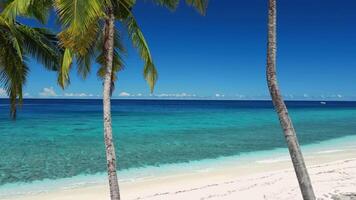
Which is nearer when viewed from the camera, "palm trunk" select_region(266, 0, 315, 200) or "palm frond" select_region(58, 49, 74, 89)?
"palm trunk" select_region(266, 0, 315, 200)

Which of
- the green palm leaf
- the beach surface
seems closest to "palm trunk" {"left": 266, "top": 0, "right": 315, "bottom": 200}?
the green palm leaf

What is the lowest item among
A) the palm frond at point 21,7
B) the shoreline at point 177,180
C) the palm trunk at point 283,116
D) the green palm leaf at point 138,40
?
the shoreline at point 177,180

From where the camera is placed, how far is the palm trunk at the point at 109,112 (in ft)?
28.1

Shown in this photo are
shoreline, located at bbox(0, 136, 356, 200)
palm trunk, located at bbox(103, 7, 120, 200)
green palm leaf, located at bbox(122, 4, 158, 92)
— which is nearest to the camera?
palm trunk, located at bbox(103, 7, 120, 200)

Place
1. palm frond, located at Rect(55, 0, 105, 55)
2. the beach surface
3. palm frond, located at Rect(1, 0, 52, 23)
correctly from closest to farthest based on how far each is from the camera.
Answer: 1. palm frond, located at Rect(55, 0, 105, 55)
2. palm frond, located at Rect(1, 0, 52, 23)
3. the beach surface

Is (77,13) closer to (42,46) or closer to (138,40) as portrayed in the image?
(138,40)

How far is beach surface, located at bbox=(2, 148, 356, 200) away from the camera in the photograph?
12.5 m

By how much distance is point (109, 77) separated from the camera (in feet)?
28.4

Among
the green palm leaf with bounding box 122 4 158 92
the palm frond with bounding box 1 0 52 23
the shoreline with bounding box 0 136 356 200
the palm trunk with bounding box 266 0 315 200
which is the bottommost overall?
the shoreline with bounding box 0 136 356 200

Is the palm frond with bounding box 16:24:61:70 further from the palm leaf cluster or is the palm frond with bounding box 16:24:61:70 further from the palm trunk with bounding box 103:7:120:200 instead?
the palm trunk with bounding box 103:7:120:200

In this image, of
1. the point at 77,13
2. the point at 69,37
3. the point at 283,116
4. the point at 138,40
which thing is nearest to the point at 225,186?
the point at 138,40

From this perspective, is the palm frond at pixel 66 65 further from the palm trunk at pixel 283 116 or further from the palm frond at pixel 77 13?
the palm trunk at pixel 283 116

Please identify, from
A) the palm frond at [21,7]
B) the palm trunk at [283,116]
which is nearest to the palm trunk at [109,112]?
the palm frond at [21,7]

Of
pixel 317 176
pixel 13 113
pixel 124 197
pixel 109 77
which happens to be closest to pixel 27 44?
pixel 13 113
